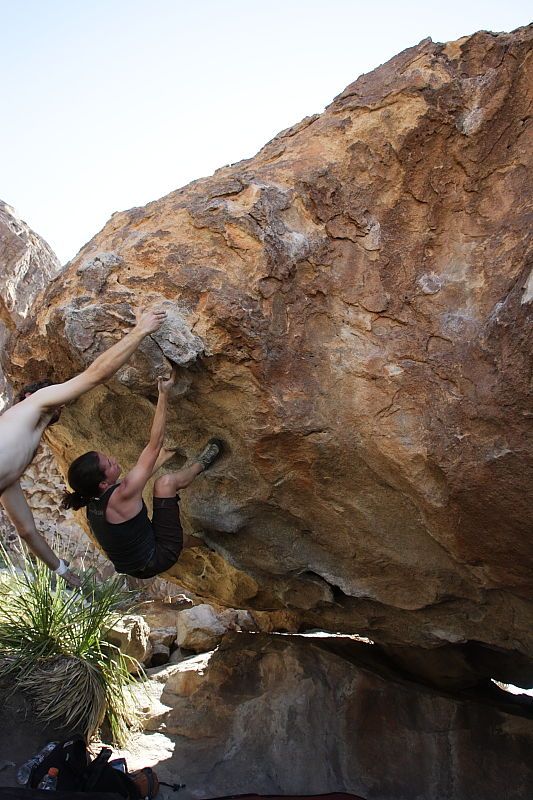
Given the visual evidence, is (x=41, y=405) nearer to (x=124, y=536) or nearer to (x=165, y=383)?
(x=165, y=383)

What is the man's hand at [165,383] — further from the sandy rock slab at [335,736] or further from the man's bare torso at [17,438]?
the sandy rock slab at [335,736]

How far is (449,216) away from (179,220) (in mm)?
1415

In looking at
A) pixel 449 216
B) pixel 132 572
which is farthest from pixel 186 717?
pixel 449 216

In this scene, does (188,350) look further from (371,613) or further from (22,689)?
(22,689)

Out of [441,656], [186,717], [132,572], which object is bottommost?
[441,656]

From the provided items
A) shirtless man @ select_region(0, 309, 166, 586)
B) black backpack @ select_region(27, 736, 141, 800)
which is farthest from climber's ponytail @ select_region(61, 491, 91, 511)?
black backpack @ select_region(27, 736, 141, 800)

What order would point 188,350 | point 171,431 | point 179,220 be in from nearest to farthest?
point 188,350, point 179,220, point 171,431

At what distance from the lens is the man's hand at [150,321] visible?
3309mm

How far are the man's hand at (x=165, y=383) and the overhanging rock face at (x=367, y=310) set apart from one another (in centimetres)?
6

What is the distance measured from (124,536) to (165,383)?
86 cm

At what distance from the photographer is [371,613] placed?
15.1 feet

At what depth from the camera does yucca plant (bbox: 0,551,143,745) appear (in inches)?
197

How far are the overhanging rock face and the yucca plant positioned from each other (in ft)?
6.65

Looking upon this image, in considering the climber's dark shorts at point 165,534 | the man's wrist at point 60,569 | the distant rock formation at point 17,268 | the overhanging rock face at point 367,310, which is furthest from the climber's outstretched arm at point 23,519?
the distant rock formation at point 17,268
